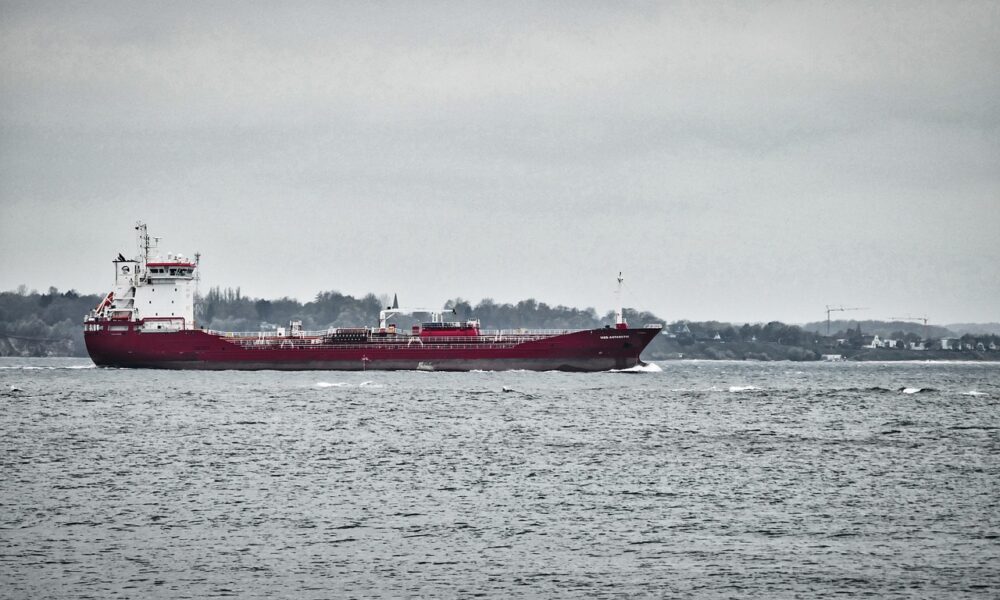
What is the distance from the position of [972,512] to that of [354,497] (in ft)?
56.6

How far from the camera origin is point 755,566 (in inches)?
952

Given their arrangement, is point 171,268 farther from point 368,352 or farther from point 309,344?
point 368,352

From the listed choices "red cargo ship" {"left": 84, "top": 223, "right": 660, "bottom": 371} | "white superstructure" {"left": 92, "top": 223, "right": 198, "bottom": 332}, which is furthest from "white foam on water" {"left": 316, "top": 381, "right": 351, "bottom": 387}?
"white superstructure" {"left": 92, "top": 223, "right": 198, "bottom": 332}

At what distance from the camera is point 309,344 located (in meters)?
109

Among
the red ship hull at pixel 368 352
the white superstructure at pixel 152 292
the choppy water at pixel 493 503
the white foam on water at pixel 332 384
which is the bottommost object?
the choppy water at pixel 493 503

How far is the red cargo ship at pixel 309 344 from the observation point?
104m

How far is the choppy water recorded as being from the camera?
23062mm

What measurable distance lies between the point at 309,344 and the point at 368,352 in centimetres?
598

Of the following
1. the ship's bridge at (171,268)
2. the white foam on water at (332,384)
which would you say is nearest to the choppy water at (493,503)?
the white foam on water at (332,384)

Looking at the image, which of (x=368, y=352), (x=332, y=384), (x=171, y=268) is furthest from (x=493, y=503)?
(x=171, y=268)

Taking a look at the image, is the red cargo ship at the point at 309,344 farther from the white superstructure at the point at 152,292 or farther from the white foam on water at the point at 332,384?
the white foam on water at the point at 332,384

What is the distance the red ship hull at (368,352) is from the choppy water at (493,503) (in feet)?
129

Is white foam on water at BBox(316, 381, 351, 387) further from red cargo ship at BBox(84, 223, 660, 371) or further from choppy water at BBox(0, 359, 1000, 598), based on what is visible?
choppy water at BBox(0, 359, 1000, 598)

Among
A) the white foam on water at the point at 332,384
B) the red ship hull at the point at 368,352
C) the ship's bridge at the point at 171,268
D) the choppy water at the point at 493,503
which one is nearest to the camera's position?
the choppy water at the point at 493,503
